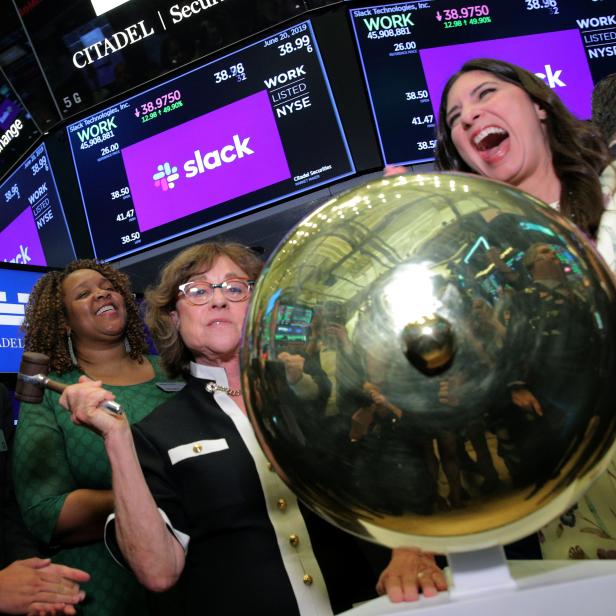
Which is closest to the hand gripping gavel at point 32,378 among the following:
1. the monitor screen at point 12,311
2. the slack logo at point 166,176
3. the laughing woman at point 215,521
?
the laughing woman at point 215,521

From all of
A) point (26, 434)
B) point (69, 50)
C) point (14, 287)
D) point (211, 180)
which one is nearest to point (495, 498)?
point (26, 434)

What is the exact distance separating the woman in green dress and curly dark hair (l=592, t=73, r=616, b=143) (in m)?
1.33

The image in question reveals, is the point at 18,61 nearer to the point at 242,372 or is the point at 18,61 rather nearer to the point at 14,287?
the point at 14,287

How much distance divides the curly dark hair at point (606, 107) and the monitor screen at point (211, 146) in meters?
1.16

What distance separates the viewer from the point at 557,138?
140 centimetres

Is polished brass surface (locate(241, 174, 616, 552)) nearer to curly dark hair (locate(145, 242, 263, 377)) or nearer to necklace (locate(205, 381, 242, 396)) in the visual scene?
necklace (locate(205, 381, 242, 396))

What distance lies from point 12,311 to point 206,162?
3.44 ft

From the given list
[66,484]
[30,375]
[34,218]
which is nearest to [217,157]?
[34,218]

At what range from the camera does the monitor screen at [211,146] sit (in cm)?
326

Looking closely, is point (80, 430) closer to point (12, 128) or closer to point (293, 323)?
point (293, 323)

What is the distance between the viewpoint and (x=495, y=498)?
0.54 m

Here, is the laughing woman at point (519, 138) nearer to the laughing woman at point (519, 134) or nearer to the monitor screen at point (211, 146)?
the laughing woman at point (519, 134)

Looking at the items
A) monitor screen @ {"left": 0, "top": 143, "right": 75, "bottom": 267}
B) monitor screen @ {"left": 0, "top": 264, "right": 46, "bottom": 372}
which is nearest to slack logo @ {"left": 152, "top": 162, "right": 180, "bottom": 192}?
monitor screen @ {"left": 0, "top": 143, "right": 75, "bottom": 267}

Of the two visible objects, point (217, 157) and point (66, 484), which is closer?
point (66, 484)
